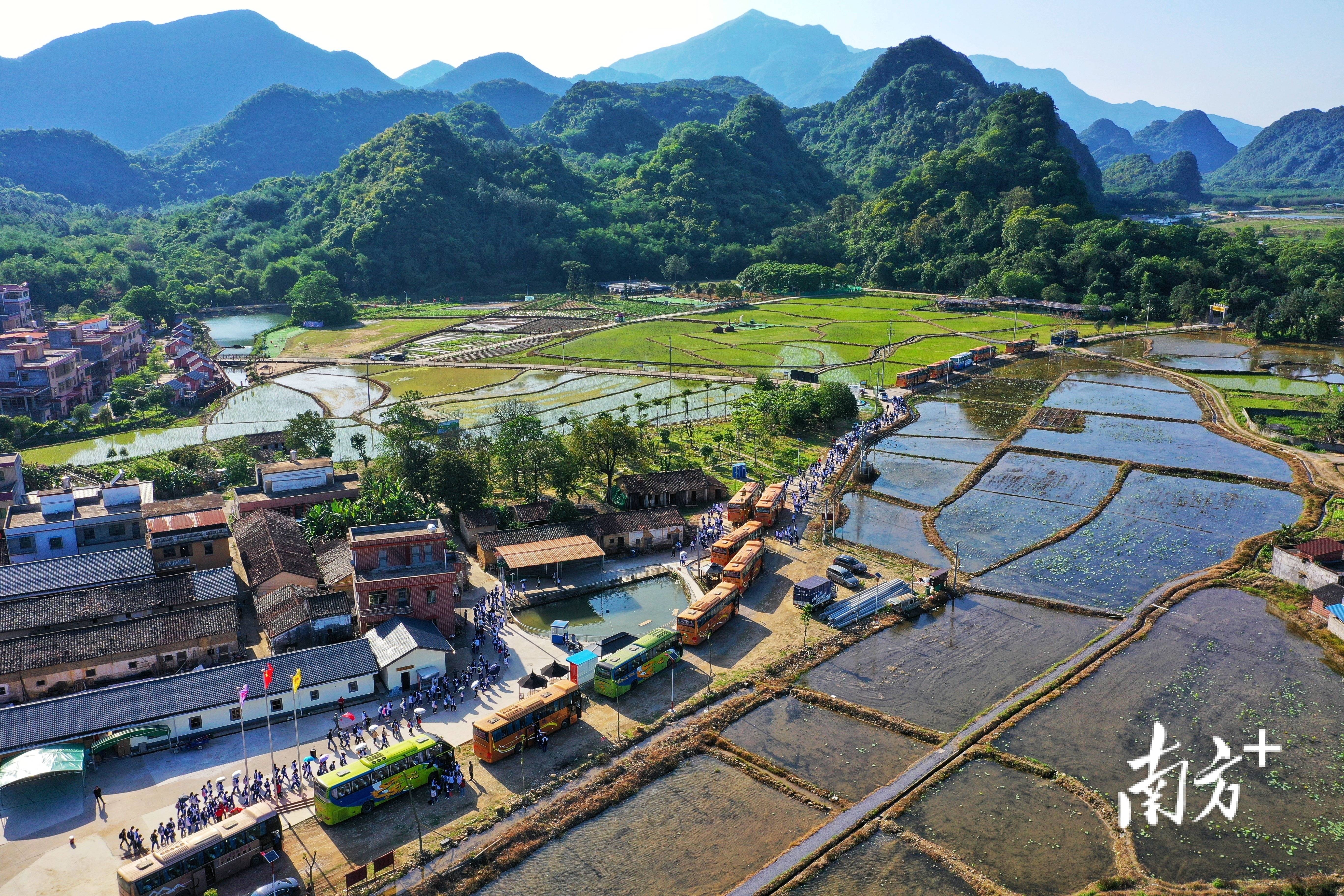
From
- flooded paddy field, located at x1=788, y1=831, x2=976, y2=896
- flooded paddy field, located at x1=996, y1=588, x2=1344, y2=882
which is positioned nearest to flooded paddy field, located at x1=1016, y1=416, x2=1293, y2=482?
flooded paddy field, located at x1=996, y1=588, x2=1344, y2=882

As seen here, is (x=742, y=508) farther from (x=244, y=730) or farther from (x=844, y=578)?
(x=244, y=730)

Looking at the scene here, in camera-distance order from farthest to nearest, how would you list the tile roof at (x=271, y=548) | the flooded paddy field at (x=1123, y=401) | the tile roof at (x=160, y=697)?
the flooded paddy field at (x=1123, y=401) < the tile roof at (x=271, y=548) < the tile roof at (x=160, y=697)

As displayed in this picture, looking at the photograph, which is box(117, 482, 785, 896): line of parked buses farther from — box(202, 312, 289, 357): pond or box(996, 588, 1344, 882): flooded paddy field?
box(202, 312, 289, 357): pond

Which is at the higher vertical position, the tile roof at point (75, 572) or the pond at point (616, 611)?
the tile roof at point (75, 572)

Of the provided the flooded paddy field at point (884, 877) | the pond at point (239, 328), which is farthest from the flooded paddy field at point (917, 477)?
the pond at point (239, 328)

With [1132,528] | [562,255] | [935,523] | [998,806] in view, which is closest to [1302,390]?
[1132,528]

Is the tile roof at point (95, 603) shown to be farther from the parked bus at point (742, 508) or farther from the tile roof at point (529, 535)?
the parked bus at point (742, 508)

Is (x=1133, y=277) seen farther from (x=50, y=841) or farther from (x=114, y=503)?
(x=50, y=841)
